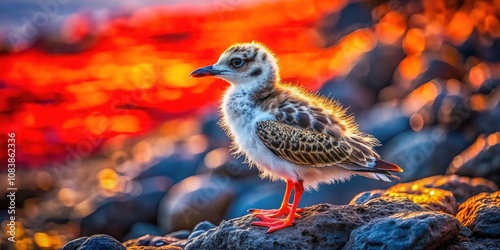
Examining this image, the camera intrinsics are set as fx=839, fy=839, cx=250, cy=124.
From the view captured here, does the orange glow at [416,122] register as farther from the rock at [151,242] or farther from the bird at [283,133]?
the rock at [151,242]

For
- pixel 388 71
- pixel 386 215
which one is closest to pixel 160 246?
pixel 386 215

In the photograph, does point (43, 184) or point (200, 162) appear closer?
point (200, 162)

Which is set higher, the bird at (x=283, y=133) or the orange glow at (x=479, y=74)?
the orange glow at (x=479, y=74)

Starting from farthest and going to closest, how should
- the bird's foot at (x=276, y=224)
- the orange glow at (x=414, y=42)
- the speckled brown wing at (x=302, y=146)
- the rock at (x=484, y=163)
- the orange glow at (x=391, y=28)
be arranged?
the orange glow at (x=391, y=28), the orange glow at (x=414, y=42), the rock at (x=484, y=163), the speckled brown wing at (x=302, y=146), the bird's foot at (x=276, y=224)

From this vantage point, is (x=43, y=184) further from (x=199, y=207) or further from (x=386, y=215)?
(x=386, y=215)

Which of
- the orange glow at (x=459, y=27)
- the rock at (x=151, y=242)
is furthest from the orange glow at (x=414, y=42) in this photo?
the rock at (x=151, y=242)

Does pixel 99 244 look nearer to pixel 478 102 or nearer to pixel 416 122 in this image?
pixel 416 122

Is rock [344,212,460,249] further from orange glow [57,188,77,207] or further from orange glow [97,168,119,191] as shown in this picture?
orange glow [57,188,77,207]

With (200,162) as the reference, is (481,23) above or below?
above
